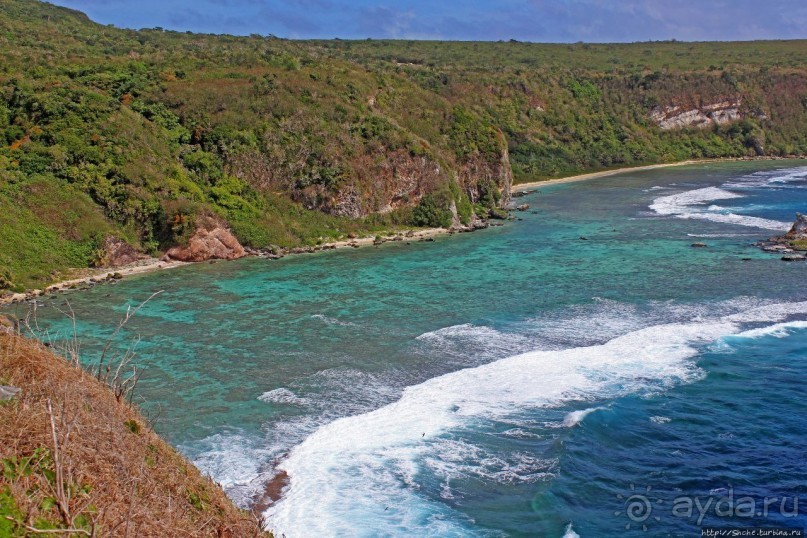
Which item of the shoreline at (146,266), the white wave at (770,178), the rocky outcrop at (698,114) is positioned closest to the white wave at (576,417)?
the shoreline at (146,266)

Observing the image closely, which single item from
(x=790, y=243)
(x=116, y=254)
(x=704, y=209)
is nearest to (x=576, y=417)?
(x=116, y=254)

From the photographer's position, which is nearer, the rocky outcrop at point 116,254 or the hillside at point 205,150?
the rocky outcrop at point 116,254

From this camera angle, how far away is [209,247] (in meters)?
46.2

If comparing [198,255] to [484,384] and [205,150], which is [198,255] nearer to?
[205,150]

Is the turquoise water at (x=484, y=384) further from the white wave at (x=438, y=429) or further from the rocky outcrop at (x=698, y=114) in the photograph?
the rocky outcrop at (x=698, y=114)

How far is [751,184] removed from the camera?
287ft

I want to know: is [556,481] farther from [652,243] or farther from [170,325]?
[652,243]

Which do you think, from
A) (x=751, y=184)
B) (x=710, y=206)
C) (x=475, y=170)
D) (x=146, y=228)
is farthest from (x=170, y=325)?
(x=751, y=184)

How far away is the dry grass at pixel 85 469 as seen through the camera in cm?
902

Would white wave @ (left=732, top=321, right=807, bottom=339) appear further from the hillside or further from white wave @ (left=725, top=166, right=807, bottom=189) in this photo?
white wave @ (left=725, top=166, right=807, bottom=189)

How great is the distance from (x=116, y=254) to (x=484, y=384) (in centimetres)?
2742

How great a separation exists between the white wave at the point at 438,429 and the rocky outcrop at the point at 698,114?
105 meters

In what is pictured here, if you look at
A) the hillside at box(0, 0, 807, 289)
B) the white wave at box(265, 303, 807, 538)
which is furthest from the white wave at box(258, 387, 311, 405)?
the hillside at box(0, 0, 807, 289)

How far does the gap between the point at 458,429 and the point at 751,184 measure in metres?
78.2
